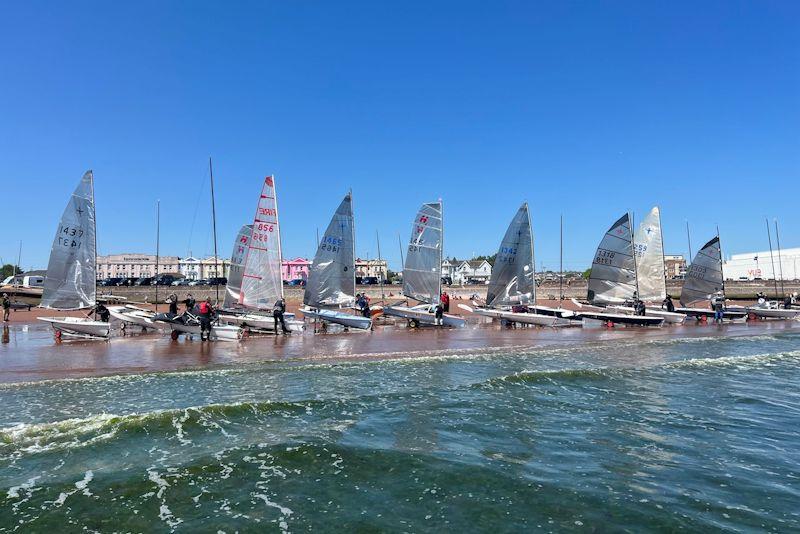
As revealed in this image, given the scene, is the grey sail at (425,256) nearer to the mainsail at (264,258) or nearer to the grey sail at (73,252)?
the mainsail at (264,258)

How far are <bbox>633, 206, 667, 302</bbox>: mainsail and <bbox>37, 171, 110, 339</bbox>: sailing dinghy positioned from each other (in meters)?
32.3

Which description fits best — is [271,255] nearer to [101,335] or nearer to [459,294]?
[101,335]

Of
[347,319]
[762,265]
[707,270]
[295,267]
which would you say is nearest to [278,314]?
[347,319]

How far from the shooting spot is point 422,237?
31.7 metres

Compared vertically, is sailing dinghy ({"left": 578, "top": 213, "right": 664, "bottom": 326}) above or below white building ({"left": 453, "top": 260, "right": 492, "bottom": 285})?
below

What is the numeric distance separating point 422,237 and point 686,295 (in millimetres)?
21733

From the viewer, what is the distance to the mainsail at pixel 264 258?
25969mm

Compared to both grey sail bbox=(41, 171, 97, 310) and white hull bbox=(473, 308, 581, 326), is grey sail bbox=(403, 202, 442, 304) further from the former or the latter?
grey sail bbox=(41, 171, 97, 310)

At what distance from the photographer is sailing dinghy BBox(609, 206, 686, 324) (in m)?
37.1

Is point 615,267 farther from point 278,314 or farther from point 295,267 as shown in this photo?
point 295,267

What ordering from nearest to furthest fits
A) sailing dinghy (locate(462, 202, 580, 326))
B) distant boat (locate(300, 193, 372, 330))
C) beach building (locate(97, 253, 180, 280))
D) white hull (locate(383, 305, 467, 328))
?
distant boat (locate(300, 193, 372, 330)) → white hull (locate(383, 305, 467, 328)) → sailing dinghy (locate(462, 202, 580, 326)) → beach building (locate(97, 253, 180, 280))

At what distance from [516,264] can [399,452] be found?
25.0m

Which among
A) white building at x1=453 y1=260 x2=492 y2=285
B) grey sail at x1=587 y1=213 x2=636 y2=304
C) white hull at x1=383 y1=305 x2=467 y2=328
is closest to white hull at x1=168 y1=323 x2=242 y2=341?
white hull at x1=383 y1=305 x2=467 y2=328

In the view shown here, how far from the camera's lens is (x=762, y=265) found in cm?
10212
